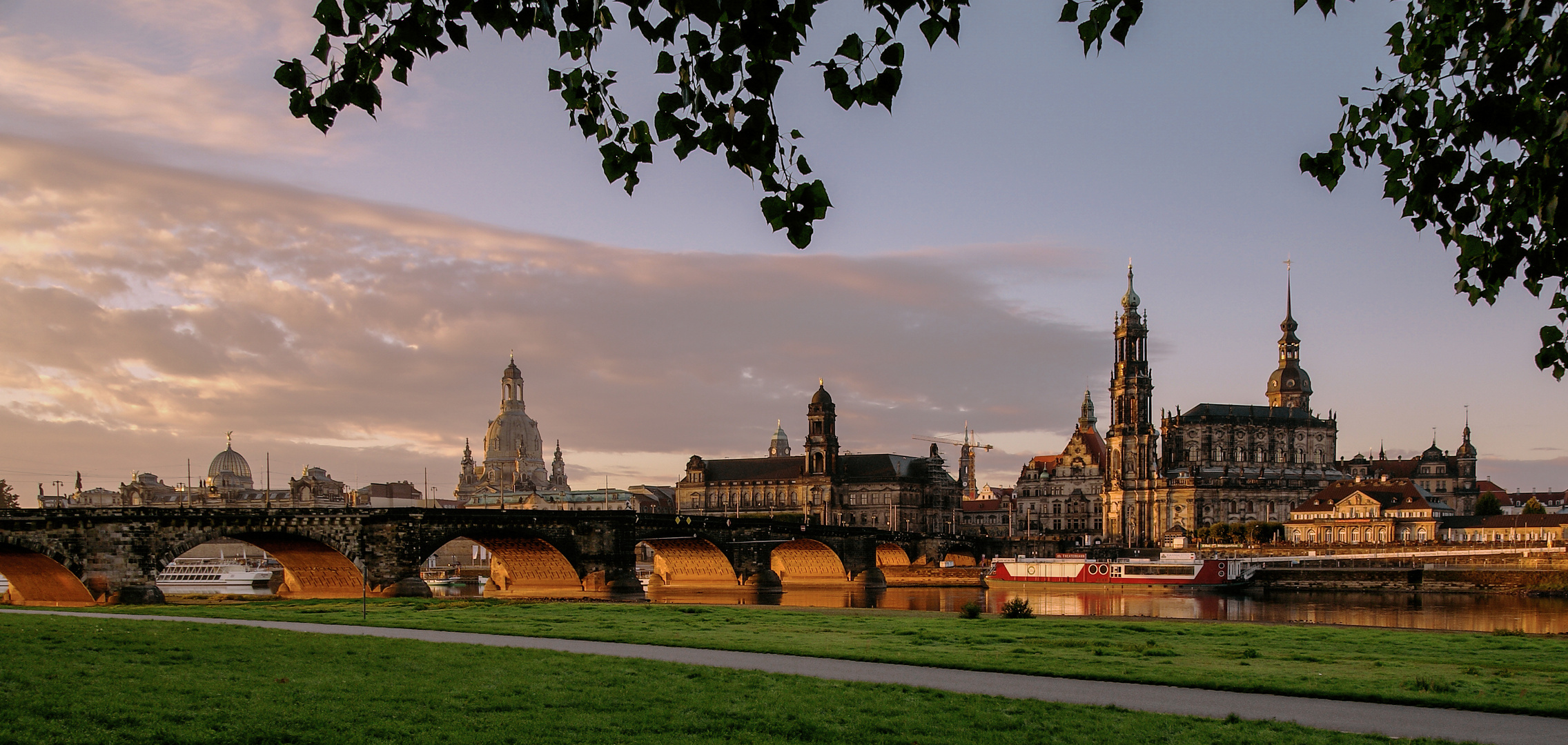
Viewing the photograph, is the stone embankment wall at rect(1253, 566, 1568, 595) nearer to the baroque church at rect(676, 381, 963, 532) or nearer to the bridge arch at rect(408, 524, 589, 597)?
the bridge arch at rect(408, 524, 589, 597)

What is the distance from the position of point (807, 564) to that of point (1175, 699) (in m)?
91.0

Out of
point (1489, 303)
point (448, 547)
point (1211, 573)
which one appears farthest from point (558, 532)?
point (448, 547)

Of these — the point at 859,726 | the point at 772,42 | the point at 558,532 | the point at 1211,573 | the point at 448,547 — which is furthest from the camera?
the point at 448,547

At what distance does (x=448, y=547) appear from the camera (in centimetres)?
18212

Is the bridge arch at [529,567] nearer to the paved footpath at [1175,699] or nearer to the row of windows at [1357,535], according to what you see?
the paved footpath at [1175,699]

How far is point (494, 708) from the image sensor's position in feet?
47.9

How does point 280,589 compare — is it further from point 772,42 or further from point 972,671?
point 772,42

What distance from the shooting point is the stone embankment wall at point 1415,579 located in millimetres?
95688

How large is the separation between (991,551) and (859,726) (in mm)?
138291

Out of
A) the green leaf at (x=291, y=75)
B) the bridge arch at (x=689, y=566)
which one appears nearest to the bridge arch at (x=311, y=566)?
the bridge arch at (x=689, y=566)

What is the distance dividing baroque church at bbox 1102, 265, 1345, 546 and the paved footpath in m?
166

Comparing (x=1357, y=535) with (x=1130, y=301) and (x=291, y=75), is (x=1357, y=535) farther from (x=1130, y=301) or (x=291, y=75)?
(x=291, y=75)

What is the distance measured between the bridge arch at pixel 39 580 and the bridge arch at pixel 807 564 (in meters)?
53.8

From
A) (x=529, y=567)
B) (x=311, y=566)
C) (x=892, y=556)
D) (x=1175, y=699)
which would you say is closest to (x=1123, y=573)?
(x=892, y=556)
